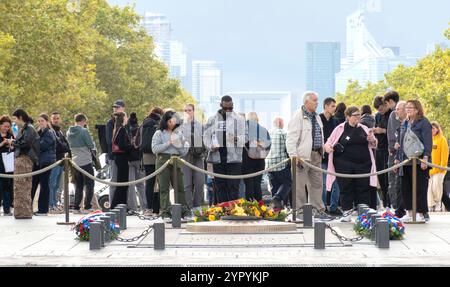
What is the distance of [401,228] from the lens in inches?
773

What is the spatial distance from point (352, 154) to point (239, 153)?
77.4 inches

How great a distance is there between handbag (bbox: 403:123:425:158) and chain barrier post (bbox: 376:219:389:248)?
15.0 feet

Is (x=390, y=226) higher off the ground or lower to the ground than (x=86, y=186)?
lower

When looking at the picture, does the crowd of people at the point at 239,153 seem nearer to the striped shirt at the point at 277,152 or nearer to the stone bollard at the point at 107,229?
the striped shirt at the point at 277,152

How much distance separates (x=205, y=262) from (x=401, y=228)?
4.16m

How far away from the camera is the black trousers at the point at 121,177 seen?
25500mm

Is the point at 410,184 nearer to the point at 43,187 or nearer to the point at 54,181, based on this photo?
the point at 43,187

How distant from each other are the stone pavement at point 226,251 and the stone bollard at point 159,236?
0.33 feet

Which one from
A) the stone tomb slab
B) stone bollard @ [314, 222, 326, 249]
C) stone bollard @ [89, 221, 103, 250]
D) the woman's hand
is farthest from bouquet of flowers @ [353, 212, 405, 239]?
stone bollard @ [89, 221, 103, 250]

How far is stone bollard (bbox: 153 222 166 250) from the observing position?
1809 cm

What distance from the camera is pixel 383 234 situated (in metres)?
18.4

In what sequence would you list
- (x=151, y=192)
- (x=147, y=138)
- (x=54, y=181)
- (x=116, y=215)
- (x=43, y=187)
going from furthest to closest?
(x=54, y=181), (x=43, y=187), (x=151, y=192), (x=147, y=138), (x=116, y=215)

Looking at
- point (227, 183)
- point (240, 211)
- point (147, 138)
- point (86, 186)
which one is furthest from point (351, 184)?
point (86, 186)

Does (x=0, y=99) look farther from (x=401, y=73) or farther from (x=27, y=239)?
(x=401, y=73)
